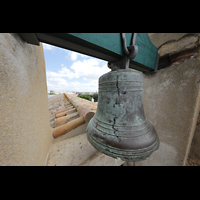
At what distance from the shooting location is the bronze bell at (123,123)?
425mm

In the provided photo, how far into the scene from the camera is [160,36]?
1.01m

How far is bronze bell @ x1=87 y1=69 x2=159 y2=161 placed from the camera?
1.39 feet

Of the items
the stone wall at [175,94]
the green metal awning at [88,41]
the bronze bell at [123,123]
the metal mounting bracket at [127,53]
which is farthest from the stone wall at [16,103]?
the stone wall at [175,94]

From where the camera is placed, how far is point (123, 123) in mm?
488

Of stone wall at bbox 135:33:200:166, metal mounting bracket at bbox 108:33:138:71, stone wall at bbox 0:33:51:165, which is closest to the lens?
stone wall at bbox 0:33:51:165

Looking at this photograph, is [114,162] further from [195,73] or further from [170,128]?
[195,73]

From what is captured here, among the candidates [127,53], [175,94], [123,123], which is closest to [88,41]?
[127,53]

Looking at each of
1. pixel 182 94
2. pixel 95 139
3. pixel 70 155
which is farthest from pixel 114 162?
pixel 182 94

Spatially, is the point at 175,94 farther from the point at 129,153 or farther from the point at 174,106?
the point at 129,153

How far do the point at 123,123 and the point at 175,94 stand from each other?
884mm

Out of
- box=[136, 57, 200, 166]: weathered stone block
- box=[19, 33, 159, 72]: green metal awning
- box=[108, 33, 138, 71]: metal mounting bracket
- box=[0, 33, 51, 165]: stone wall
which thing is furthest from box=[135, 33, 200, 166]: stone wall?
box=[0, 33, 51, 165]: stone wall

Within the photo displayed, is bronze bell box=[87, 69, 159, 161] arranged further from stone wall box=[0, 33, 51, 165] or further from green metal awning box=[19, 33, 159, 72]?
stone wall box=[0, 33, 51, 165]

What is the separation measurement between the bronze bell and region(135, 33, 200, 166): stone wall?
0.71 metres
